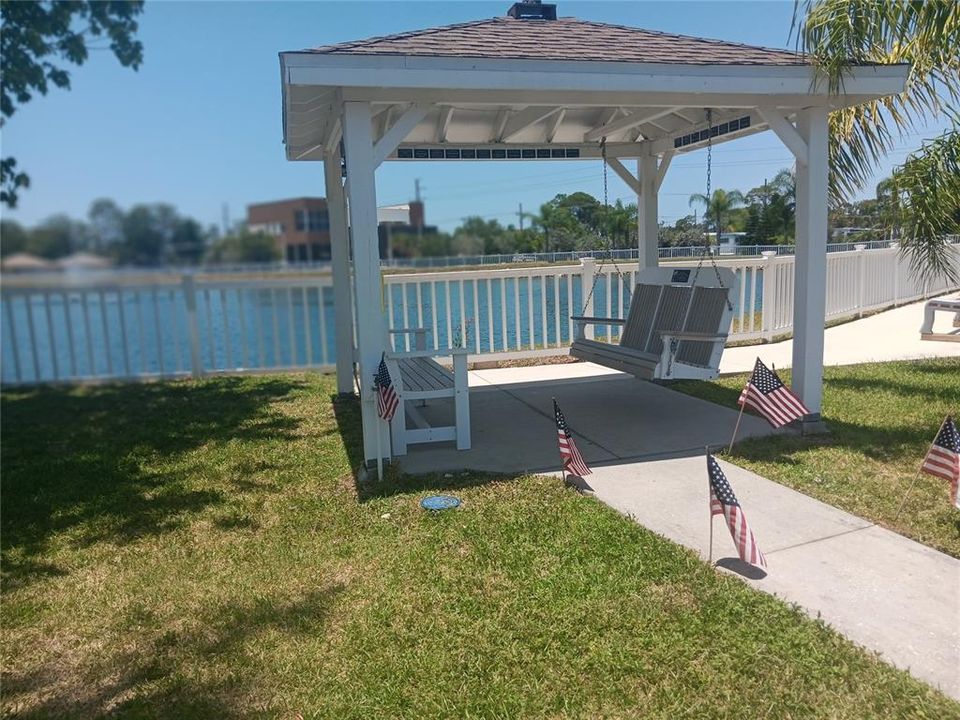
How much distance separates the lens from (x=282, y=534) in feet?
12.9

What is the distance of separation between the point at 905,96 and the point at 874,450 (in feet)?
13.5

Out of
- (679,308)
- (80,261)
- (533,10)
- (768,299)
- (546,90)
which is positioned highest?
(533,10)

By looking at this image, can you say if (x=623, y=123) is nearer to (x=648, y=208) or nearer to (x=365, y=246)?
(x=648, y=208)

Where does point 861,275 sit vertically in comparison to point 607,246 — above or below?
below

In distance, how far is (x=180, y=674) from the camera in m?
2.64

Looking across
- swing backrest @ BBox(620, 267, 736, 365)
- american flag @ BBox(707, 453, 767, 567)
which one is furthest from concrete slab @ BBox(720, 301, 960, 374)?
american flag @ BBox(707, 453, 767, 567)

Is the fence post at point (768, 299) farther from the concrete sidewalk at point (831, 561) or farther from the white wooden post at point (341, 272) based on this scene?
the concrete sidewalk at point (831, 561)

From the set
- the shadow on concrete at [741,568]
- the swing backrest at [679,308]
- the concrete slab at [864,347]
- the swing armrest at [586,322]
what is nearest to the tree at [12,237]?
the shadow on concrete at [741,568]

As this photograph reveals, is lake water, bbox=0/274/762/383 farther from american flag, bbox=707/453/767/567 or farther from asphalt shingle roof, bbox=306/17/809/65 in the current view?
asphalt shingle roof, bbox=306/17/809/65

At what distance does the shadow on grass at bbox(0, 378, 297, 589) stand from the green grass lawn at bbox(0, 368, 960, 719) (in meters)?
0.02

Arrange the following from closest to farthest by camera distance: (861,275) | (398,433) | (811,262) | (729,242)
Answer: (398,433) → (811,262) → (729,242) → (861,275)

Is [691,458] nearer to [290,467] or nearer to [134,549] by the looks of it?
[290,467]

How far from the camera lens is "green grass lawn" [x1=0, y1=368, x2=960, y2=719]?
7.90ft

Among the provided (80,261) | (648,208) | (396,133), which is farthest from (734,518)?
(648,208)
